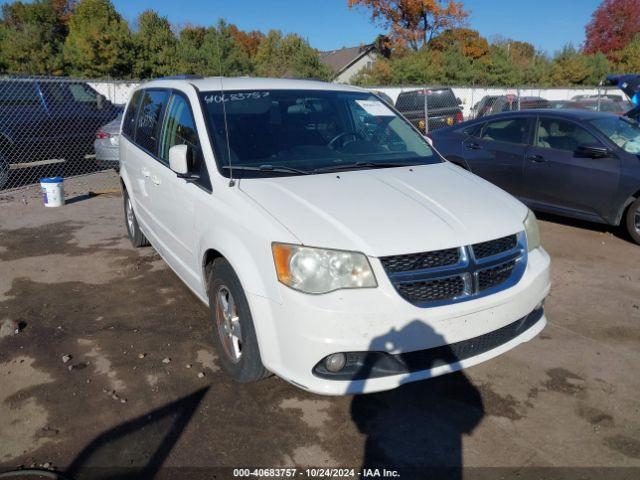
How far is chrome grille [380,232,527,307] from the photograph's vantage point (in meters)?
2.71

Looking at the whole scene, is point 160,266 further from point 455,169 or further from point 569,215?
point 569,215

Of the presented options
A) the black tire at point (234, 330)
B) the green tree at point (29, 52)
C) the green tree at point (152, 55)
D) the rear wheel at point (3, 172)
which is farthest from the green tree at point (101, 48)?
the black tire at point (234, 330)

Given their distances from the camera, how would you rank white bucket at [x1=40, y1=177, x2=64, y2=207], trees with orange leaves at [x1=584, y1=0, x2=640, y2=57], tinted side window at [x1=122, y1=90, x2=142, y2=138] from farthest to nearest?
trees with orange leaves at [x1=584, y1=0, x2=640, y2=57] < white bucket at [x1=40, y1=177, x2=64, y2=207] < tinted side window at [x1=122, y1=90, x2=142, y2=138]

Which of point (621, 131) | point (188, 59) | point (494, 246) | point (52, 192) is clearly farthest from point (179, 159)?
point (188, 59)

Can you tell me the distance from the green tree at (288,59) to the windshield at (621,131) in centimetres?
2791

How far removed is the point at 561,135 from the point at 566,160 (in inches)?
16.1

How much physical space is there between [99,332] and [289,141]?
207cm

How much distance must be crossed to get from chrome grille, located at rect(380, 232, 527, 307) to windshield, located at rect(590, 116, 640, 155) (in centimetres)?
438

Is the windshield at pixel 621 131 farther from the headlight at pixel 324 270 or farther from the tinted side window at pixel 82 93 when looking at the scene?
the tinted side window at pixel 82 93

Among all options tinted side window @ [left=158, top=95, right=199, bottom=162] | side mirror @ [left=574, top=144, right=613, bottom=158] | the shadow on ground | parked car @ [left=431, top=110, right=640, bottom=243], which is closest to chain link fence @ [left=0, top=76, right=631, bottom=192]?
parked car @ [left=431, top=110, right=640, bottom=243]

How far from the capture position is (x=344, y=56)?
2140 inches

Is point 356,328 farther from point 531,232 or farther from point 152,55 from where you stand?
point 152,55

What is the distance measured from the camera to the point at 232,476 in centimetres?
261

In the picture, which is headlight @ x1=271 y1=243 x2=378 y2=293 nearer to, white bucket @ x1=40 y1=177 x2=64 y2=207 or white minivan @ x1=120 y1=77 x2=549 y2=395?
white minivan @ x1=120 y1=77 x2=549 y2=395
